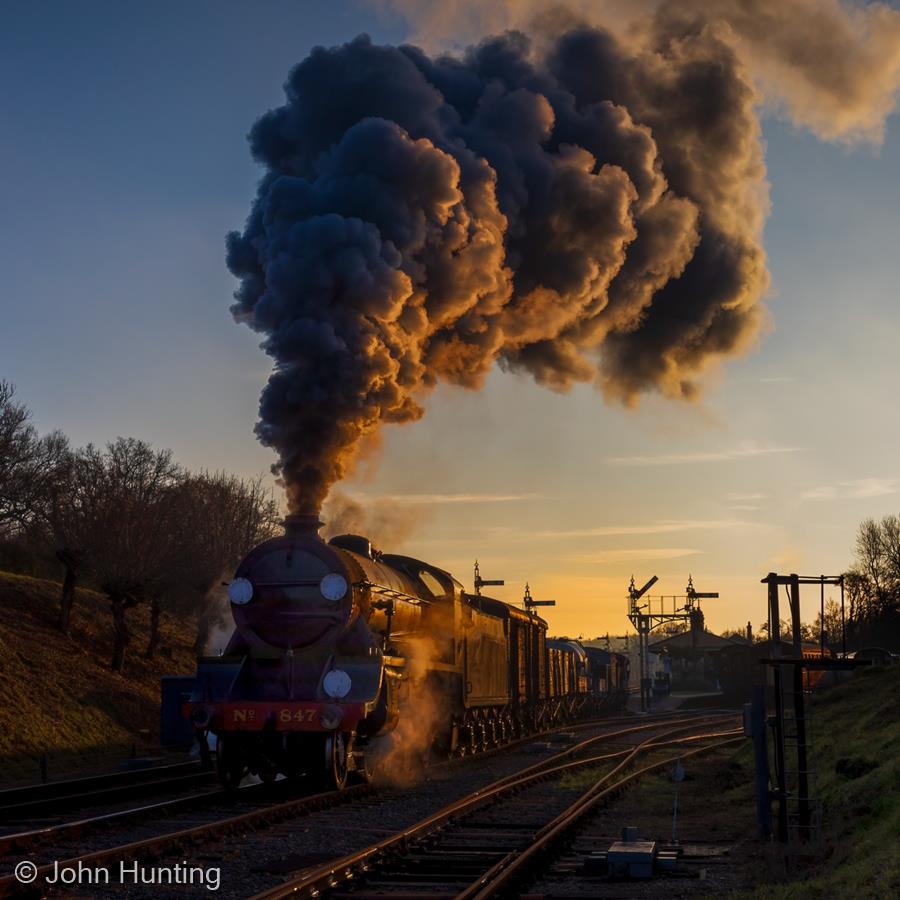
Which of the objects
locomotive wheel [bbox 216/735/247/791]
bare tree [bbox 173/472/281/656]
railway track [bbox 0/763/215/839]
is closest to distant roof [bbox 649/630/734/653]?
bare tree [bbox 173/472/281/656]

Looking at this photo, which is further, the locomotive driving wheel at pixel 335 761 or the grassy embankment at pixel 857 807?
the locomotive driving wheel at pixel 335 761

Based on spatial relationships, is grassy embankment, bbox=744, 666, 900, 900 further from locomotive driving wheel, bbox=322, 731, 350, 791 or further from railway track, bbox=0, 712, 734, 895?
locomotive driving wheel, bbox=322, 731, 350, 791

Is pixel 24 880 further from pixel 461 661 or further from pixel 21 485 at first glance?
pixel 21 485

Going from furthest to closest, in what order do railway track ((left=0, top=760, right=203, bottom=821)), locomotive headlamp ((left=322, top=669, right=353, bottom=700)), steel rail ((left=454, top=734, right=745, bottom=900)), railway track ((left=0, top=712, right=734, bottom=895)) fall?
1. railway track ((left=0, top=760, right=203, bottom=821))
2. locomotive headlamp ((left=322, top=669, right=353, bottom=700))
3. railway track ((left=0, top=712, right=734, bottom=895))
4. steel rail ((left=454, top=734, right=745, bottom=900))

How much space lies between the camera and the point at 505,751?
88.6 feet

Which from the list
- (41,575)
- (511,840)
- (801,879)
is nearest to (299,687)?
(511,840)

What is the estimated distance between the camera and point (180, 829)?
12.5m

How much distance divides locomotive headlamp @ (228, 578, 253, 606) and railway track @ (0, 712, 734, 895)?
266cm

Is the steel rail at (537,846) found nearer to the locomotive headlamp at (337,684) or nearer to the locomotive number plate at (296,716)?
the locomotive headlamp at (337,684)

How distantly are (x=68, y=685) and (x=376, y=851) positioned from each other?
2470cm

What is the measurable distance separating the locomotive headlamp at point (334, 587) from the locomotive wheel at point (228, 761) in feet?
7.70

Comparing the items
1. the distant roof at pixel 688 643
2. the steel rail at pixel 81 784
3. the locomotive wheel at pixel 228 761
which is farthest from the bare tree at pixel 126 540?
the distant roof at pixel 688 643

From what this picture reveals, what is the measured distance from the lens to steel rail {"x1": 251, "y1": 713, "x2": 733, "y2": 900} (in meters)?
8.74

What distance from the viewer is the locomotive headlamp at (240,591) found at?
1593 centimetres
